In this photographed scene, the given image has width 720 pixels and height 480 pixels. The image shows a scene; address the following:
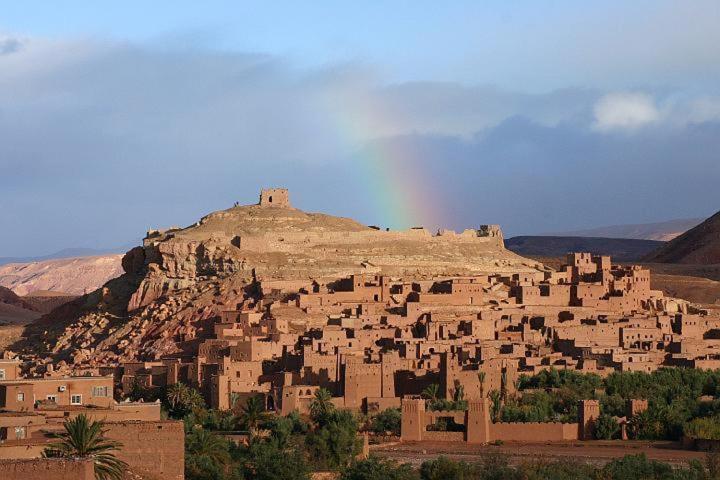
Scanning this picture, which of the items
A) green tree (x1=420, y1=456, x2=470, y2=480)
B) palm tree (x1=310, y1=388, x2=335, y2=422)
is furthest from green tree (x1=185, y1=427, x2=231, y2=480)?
palm tree (x1=310, y1=388, x2=335, y2=422)

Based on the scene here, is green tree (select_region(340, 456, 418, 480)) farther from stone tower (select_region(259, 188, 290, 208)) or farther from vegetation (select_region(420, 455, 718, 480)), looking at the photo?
stone tower (select_region(259, 188, 290, 208))

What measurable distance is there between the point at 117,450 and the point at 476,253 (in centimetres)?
4598

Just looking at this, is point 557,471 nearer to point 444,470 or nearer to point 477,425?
point 444,470

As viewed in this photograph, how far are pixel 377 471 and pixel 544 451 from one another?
31.4 feet

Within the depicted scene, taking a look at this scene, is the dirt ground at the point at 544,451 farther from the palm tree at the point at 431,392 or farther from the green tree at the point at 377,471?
the green tree at the point at 377,471

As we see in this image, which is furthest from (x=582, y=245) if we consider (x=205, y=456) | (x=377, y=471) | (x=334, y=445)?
(x=205, y=456)

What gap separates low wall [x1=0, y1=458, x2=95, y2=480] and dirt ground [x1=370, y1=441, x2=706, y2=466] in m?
20.0

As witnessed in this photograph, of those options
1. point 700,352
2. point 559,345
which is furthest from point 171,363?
point 700,352

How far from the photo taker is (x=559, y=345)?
60.7m

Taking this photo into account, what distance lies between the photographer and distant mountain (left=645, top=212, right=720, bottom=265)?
132500mm

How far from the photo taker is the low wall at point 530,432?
52.1 metres

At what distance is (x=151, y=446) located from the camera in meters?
33.5

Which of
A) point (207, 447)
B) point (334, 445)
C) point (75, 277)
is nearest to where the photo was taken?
point (207, 447)

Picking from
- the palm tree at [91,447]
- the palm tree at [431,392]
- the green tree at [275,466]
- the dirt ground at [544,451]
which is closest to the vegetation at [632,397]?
the dirt ground at [544,451]
